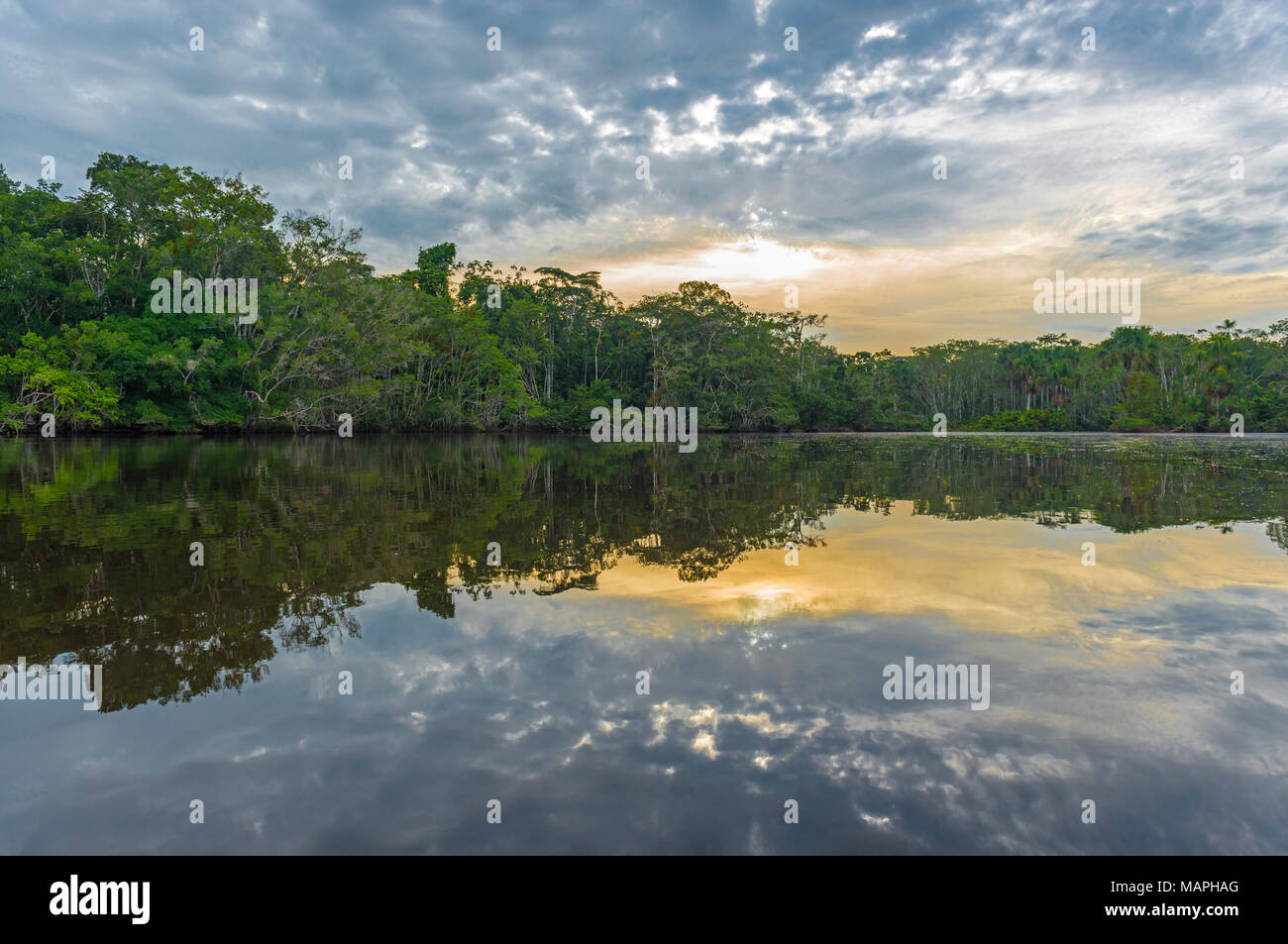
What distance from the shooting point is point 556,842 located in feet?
7.56

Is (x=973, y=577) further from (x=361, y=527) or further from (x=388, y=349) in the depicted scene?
(x=388, y=349)

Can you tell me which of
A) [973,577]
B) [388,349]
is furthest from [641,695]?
[388,349]

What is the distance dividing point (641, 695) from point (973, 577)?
386 cm

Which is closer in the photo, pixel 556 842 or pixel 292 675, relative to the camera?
pixel 556 842

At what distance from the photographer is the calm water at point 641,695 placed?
A: 2.43 meters

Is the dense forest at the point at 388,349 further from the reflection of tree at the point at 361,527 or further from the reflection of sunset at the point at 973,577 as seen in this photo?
the reflection of sunset at the point at 973,577

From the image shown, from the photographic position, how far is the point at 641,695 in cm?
354

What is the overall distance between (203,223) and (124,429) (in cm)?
1288

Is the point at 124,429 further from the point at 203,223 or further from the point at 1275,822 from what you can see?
the point at 1275,822

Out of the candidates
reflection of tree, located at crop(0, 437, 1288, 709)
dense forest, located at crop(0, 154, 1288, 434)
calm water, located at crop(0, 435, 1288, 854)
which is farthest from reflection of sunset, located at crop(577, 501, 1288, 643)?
dense forest, located at crop(0, 154, 1288, 434)

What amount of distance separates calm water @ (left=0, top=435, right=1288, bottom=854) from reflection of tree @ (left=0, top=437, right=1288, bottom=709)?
0.05 meters

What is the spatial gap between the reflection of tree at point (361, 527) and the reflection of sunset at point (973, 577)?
57 centimetres

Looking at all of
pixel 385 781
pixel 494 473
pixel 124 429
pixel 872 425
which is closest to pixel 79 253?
pixel 124 429
